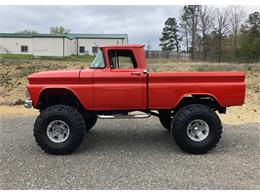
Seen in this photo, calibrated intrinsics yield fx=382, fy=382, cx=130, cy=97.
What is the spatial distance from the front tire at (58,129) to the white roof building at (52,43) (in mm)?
43952

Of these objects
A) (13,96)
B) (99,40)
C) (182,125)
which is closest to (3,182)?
(182,125)

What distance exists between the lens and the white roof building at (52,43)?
55.7 m

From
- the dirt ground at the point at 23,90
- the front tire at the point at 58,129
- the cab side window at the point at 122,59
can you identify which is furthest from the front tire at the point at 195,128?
the front tire at the point at 58,129

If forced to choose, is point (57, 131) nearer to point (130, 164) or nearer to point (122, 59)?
point (130, 164)

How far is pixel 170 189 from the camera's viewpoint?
5.25 m

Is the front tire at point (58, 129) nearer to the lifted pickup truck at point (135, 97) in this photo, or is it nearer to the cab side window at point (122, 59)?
the lifted pickup truck at point (135, 97)

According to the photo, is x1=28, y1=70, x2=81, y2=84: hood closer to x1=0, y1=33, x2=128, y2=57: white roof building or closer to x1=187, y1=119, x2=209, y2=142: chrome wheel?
x1=187, y1=119, x2=209, y2=142: chrome wheel

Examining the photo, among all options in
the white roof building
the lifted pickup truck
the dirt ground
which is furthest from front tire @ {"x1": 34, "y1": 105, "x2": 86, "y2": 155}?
the white roof building

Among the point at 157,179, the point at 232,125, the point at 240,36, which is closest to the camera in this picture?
the point at 157,179

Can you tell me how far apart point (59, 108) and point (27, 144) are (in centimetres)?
131

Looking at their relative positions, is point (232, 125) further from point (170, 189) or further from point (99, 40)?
point (99, 40)

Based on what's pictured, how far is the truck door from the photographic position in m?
7.09

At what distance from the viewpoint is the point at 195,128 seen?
23.5ft

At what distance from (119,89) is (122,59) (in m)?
0.71
